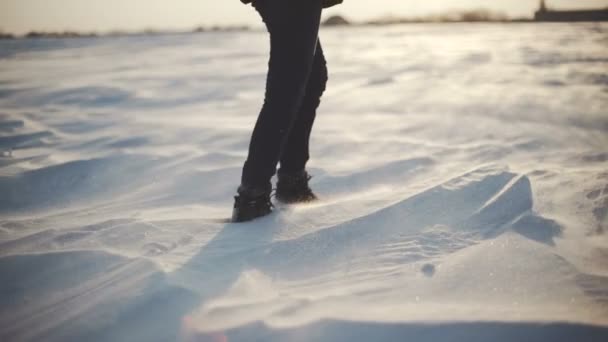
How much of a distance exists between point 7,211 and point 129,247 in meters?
0.62

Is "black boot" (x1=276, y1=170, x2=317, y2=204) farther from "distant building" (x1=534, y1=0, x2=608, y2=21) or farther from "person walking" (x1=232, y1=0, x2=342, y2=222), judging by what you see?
"distant building" (x1=534, y1=0, x2=608, y2=21)

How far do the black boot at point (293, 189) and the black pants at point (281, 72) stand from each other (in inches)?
5.7

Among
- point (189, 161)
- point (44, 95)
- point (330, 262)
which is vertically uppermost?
point (44, 95)

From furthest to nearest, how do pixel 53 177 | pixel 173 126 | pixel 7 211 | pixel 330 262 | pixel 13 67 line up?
pixel 13 67
pixel 173 126
pixel 53 177
pixel 7 211
pixel 330 262

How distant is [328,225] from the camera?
0.96m

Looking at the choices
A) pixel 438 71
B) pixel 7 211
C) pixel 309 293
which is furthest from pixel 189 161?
pixel 438 71

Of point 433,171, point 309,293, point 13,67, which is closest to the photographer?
point 309,293

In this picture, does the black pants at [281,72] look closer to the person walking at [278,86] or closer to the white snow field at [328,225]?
the person walking at [278,86]

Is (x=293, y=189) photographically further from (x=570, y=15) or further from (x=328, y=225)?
(x=570, y=15)

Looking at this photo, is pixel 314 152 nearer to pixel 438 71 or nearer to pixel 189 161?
pixel 189 161

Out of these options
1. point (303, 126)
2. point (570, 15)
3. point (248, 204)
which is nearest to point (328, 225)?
point (248, 204)

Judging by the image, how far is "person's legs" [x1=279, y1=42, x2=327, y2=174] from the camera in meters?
1.20

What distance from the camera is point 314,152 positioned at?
1.64 metres

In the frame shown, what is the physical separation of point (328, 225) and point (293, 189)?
266 millimetres
